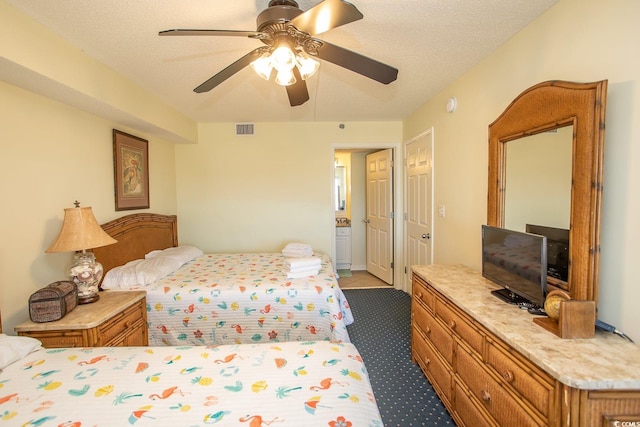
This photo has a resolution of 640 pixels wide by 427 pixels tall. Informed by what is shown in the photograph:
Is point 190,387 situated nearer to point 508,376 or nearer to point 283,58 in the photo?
point 508,376

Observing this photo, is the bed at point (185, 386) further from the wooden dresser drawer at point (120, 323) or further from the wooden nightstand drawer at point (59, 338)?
the wooden dresser drawer at point (120, 323)

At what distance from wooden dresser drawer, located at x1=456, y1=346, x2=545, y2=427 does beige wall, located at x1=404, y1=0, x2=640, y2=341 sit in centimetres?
57

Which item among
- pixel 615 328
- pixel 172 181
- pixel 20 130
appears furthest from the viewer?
pixel 172 181

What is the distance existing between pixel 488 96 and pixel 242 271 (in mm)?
2592

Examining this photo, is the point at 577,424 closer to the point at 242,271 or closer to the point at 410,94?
the point at 242,271

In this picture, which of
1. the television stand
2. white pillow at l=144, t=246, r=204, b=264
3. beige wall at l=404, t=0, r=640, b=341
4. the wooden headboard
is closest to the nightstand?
the wooden headboard

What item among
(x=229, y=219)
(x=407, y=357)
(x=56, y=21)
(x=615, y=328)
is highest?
(x=56, y=21)

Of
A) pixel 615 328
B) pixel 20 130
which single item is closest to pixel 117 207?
pixel 20 130

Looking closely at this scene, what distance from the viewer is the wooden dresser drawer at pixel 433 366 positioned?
1841mm

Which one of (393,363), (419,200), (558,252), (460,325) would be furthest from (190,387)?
(419,200)

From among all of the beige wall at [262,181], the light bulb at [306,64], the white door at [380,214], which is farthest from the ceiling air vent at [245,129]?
the light bulb at [306,64]

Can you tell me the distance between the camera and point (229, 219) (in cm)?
414

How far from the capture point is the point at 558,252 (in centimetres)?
152

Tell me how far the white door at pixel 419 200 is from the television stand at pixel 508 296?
4.85 feet
